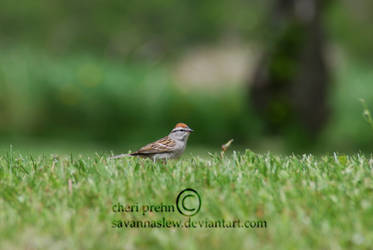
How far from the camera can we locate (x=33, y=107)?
1357 cm

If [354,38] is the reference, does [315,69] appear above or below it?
below

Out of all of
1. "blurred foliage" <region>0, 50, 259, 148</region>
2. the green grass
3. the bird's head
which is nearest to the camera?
the green grass

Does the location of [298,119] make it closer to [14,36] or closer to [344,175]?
[344,175]

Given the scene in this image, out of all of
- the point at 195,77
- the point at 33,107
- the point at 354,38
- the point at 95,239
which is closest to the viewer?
the point at 95,239

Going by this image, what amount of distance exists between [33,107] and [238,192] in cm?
974

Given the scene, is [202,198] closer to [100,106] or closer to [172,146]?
[172,146]

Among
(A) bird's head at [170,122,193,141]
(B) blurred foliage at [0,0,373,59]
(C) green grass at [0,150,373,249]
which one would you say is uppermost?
(B) blurred foliage at [0,0,373,59]

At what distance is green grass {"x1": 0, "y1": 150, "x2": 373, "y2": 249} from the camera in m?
3.88

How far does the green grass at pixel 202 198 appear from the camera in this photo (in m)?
3.88

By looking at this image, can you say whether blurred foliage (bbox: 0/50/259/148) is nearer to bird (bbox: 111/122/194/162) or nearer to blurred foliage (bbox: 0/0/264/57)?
blurred foliage (bbox: 0/0/264/57)

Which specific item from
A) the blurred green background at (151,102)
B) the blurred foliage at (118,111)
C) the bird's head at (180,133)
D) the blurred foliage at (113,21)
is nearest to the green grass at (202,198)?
the bird's head at (180,133)

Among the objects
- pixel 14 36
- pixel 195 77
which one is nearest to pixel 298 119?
pixel 195 77

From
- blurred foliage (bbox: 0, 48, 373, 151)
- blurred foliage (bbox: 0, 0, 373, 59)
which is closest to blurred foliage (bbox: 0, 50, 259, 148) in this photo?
blurred foliage (bbox: 0, 48, 373, 151)

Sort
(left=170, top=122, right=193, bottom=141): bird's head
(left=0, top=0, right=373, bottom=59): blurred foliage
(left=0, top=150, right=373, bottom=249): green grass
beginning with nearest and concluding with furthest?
1. (left=0, top=150, right=373, bottom=249): green grass
2. (left=170, top=122, right=193, bottom=141): bird's head
3. (left=0, top=0, right=373, bottom=59): blurred foliage
